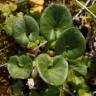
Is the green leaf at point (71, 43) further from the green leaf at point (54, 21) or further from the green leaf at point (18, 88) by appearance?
the green leaf at point (18, 88)

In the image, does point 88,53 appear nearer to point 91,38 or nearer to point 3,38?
point 91,38

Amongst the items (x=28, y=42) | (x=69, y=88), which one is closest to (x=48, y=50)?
(x=28, y=42)

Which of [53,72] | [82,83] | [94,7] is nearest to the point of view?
[53,72]

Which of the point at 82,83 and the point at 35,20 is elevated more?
the point at 35,20

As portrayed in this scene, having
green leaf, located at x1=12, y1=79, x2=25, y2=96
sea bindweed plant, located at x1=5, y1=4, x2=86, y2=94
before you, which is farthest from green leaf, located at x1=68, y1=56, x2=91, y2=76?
green leaf, located at x1=12, y1=79, x2=25, y2=96

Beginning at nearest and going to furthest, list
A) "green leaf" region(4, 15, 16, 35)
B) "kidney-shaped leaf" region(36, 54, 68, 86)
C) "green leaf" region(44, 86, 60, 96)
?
1. "kidney-shaped leaf" region(36, 54, 68, 86)
2. "green leaf" region(44, 86, 60, 96)
3. "green leaf" region(4, 15, 16, 35)

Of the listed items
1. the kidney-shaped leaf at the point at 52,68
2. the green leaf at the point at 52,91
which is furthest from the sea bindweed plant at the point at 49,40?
the green leaf at the point at 52,91

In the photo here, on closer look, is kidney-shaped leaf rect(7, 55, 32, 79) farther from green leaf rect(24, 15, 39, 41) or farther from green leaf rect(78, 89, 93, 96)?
green leaf rect(78, 89, 93, 96)
